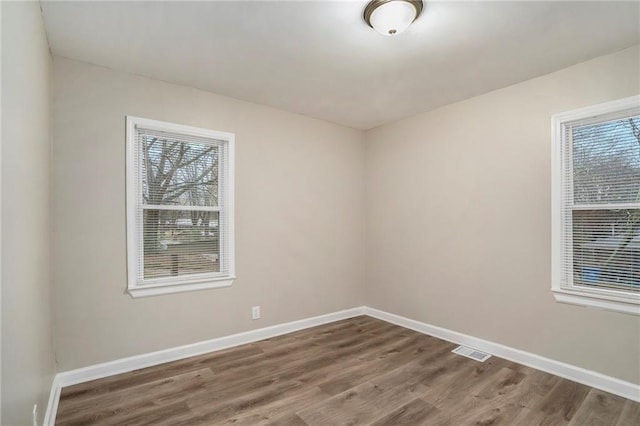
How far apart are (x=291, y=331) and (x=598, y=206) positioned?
315cm

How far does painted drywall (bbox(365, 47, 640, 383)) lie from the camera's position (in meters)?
2.61

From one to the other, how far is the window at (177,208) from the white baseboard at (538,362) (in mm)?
2288

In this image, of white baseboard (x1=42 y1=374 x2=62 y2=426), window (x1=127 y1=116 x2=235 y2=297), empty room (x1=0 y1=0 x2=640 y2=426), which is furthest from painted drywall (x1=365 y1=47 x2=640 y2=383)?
white baseboard (x1=42 y1=374 x2=62 y2=426)

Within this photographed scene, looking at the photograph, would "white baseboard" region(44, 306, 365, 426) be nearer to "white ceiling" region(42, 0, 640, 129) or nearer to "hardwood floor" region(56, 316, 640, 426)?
"hardwood floor" region(56, 316, 640, 426)

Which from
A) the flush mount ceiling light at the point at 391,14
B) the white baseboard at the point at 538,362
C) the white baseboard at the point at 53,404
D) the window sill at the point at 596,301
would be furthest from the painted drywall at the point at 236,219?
the window sill at the point at 596,301

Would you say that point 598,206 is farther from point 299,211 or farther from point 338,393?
point 299,211

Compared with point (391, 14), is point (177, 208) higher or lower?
lower

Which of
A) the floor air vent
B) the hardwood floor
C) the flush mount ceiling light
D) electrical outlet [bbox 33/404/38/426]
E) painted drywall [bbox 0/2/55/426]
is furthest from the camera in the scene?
the floor air vent

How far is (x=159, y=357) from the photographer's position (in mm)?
2961

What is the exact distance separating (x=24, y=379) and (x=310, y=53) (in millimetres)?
2560

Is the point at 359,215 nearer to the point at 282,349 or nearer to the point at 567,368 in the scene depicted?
the point at 282,349

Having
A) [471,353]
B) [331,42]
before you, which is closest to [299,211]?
[331,42]

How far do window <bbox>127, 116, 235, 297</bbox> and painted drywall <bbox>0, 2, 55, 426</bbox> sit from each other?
71 cm

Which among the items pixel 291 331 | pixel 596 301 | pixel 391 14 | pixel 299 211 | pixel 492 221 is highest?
pixel 391 14
